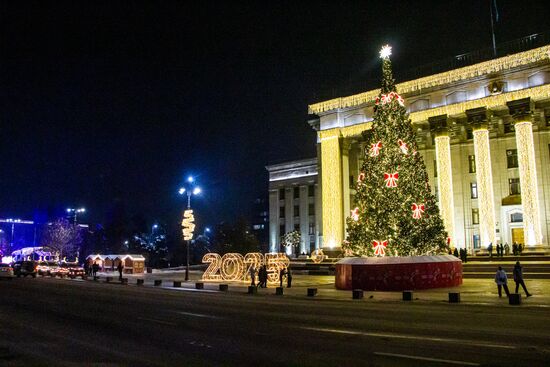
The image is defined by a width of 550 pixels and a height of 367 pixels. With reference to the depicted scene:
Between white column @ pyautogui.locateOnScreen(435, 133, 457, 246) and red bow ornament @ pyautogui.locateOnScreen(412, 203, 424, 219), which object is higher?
white column @ pyautogui.locateOnScreen(435, 133, 457, 246)

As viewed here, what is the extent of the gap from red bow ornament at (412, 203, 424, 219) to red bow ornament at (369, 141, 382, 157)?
12.4 ft

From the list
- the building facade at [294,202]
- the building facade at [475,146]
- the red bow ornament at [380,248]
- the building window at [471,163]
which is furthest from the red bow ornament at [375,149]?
the building facade at [294,202]

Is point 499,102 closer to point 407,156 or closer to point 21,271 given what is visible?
point 407,156

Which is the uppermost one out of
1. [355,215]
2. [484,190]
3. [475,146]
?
[475,146]

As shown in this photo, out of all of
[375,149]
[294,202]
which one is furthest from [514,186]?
[294,202]

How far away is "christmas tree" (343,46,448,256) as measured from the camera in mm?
27016

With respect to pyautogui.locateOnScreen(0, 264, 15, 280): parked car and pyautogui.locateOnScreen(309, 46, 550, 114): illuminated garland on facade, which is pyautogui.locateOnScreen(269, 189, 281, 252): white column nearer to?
pyautogui.locateOnScreen(309, 46, 550, 114): illuminated garland on facade

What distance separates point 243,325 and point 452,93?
38380mm

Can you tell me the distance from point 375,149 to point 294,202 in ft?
156

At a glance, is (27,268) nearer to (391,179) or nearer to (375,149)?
(375,149)

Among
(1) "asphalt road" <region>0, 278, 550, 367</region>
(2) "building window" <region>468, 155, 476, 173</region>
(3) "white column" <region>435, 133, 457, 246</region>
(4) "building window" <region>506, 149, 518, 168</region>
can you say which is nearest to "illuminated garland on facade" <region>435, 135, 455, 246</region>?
(3) "white column" <region>435, 133, 457, 246</region>

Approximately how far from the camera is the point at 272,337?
33.7ft

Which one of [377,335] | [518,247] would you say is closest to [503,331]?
[377,335]

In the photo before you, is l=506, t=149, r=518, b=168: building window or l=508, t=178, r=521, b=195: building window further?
l=506, t=149, r=518, b=168: building window
